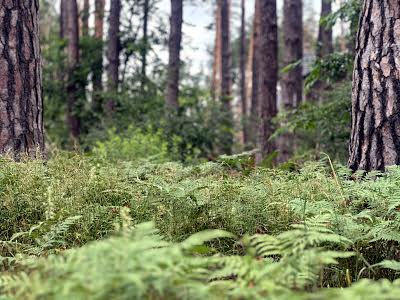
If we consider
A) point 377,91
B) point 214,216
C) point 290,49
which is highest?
point 290,49

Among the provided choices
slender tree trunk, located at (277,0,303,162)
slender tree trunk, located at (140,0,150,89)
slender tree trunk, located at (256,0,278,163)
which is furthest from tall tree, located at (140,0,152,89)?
slender tree trunk, located at (256,0,278,163)

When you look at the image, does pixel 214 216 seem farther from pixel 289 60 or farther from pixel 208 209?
pixel 289 60

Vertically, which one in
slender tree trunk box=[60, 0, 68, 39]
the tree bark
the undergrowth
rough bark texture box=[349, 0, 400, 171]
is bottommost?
the undergrowth

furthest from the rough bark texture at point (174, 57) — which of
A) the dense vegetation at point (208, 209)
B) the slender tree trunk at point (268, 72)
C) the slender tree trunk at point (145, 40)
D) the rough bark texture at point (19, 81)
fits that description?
the rough bark texture at point (19, 81)

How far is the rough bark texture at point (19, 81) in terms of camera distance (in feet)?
14.7

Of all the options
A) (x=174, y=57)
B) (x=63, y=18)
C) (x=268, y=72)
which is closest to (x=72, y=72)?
(x=174, y=57)

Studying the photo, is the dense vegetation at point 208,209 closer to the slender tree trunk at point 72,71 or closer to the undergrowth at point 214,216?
the undergrowth at point 214,216

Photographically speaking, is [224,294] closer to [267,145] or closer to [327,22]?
[327,22]

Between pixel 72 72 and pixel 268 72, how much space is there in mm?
9072

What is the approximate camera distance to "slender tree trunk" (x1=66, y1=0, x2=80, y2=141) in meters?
16.9

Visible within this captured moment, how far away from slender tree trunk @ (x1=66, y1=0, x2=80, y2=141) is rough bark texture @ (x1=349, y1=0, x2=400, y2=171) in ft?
44.6

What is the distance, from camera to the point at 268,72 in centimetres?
1030

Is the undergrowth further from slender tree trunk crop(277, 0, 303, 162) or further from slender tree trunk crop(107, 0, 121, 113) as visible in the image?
slender tree trunk crop(107, 0, 121, 113)

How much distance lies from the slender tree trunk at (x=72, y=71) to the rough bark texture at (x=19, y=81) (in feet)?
39.9
